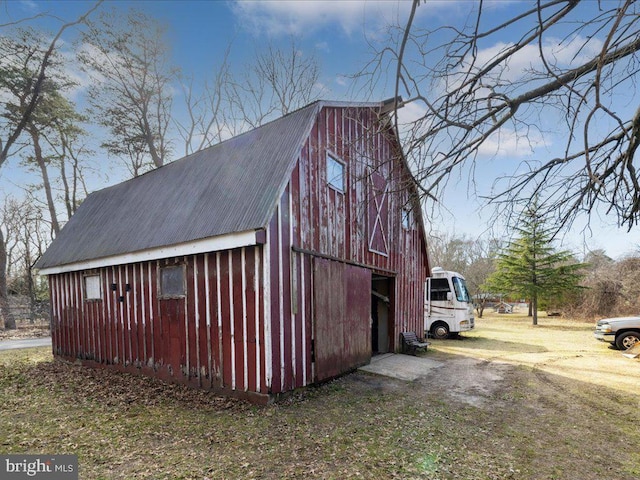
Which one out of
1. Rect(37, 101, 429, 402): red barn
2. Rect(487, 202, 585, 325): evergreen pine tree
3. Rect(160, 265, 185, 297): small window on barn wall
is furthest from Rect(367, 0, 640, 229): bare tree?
Rect(487, 202, 585, 325): evergreen pine tree

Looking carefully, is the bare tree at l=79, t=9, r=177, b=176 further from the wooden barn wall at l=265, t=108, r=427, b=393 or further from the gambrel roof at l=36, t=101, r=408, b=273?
the wooden barn wall at l=265, t=108, r=427, b=393

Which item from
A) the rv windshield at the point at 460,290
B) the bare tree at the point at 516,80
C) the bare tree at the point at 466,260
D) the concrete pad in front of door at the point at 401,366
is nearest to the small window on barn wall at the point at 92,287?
the concrete pad in front of door at the point at 401,366

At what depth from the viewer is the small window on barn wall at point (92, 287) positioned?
9.35 meters

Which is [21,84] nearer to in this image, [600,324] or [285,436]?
[285,436]

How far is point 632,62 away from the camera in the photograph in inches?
124

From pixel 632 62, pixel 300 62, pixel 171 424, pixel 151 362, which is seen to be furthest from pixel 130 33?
pixel 632 62

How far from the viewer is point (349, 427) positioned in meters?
5.16

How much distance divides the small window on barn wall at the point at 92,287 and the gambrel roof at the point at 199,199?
461mm

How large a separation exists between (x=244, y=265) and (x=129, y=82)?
21.0 metres

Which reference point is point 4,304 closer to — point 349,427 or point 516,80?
point 349,427

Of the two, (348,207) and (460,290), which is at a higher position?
(348,207)

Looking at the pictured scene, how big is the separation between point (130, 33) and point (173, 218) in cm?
1915

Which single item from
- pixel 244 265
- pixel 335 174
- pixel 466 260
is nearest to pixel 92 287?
pixel 244 265

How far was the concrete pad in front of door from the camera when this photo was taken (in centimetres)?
838
